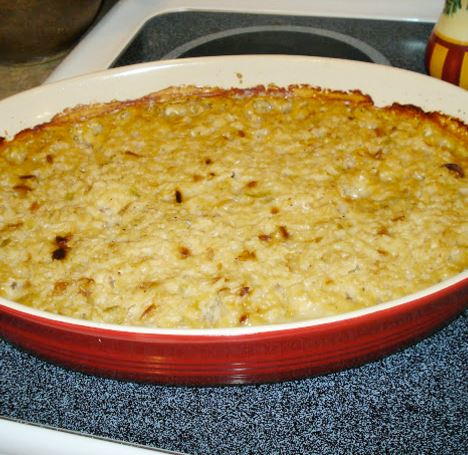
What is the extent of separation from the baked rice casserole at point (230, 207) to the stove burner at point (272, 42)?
0.39m

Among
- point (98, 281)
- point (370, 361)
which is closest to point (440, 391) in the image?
point (370, 361)

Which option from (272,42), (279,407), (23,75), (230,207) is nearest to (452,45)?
(272,42)

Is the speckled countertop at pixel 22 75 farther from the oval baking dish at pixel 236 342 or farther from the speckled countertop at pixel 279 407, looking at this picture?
the oval baking dish at pixel 236 342

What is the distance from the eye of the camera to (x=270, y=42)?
1.95 metres

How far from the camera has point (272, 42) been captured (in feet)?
6.40

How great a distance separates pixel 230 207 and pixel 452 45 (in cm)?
79

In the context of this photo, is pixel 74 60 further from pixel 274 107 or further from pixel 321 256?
pixel 321 256

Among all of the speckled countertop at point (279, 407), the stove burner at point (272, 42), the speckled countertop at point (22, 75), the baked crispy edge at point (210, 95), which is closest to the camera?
the speckled countertop at point (279, 407)

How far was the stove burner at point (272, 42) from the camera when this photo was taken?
189 centimetres

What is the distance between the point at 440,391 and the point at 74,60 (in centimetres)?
135

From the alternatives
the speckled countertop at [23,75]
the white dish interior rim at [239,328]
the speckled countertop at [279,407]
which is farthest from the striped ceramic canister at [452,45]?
the speckled countertop at [23,75]

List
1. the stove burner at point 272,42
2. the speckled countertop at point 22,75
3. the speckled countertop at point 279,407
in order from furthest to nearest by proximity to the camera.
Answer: the speckled countertop at point 22,75 → the stove burner at point 272,42 → the speckled countertop at point 279,407

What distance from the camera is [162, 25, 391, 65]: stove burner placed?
1.89 m

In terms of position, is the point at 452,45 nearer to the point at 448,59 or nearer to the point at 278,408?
the point at 448,59
